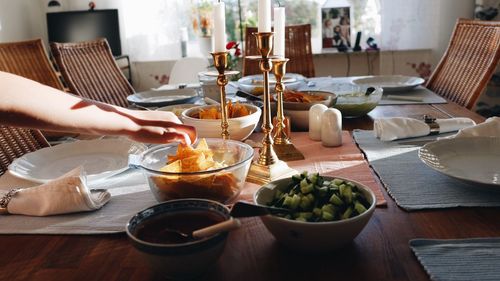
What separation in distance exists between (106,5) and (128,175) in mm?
2928

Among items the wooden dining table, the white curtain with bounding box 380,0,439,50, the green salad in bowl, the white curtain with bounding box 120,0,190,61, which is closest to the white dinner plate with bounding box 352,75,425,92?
the green salad in bowl

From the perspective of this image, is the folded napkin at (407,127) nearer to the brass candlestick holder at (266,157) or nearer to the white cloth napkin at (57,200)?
the brass candlestick holder at (266,157)

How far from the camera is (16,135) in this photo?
1342 millimetres

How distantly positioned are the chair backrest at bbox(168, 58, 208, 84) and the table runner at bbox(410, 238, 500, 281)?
2.18 meters

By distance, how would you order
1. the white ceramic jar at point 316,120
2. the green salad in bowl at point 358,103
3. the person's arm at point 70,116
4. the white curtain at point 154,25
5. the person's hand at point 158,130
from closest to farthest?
the person's arm at point 70,116 < the person's hand at point 158,130 < the white ceramic jar at point 316,120 < the green salad in bowl at point 358,103 < the white curtain at point 154,25

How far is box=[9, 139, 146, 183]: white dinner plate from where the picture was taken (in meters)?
1.06

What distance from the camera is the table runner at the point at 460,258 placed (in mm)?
617

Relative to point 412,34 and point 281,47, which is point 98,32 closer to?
point 412,34

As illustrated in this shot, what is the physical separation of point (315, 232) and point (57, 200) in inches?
19.3

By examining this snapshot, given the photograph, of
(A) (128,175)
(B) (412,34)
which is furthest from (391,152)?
(B) (412,34)

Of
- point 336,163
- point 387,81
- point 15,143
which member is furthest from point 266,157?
point 387,81

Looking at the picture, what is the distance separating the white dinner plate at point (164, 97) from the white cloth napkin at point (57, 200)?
2.77 feet

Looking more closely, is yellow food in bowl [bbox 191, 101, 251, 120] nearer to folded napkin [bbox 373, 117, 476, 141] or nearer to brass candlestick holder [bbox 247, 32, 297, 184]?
brass candlestick holder [bbox 247, 32, 297, 184]

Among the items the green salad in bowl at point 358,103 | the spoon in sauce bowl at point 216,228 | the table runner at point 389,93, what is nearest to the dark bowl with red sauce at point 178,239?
the spoon in sauce bowl at point 216,228
